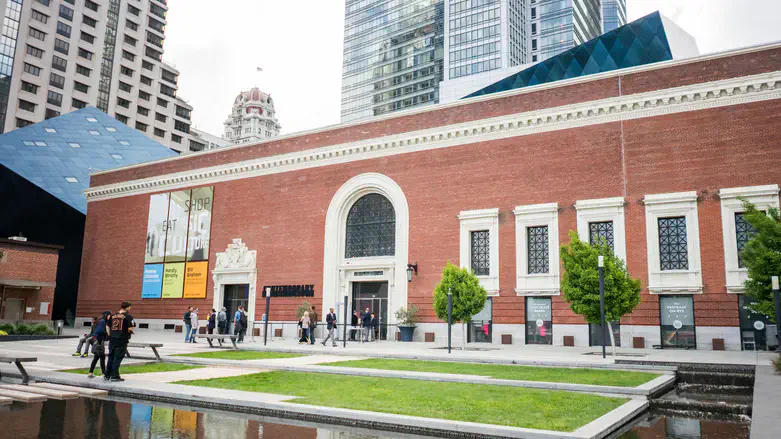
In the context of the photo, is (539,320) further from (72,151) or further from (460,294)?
(72,151)

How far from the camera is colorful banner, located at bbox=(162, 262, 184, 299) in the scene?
38.0 metres

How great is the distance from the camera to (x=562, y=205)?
26016 millimetres

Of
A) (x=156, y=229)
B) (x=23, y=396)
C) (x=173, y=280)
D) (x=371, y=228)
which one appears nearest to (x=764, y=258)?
(x=371, y=228)

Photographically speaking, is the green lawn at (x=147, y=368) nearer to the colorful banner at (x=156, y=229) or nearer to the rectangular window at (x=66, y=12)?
the colorful banner at (x=156, y=229)

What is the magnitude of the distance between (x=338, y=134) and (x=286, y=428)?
2651cm

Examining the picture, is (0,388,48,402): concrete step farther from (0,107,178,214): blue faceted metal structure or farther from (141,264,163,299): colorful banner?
(0,107,178,214): blue faceted metal structure

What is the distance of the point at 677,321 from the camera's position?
23.0 metres

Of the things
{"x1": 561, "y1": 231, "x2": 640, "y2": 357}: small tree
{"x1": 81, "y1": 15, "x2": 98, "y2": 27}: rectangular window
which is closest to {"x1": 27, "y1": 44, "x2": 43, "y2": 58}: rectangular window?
{"x1": 81, "y1": 15, "x2": 98, "y2": 27}: rectangular window

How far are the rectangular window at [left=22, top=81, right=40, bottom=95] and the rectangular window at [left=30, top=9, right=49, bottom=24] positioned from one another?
28.6 ft

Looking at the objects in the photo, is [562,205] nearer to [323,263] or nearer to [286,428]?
[323,263]

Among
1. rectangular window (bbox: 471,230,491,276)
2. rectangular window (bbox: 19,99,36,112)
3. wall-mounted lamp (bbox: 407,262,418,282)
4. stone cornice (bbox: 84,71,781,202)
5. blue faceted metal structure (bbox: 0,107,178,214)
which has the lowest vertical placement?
wall-mounted lamp (bbox: 407,262,418,282)

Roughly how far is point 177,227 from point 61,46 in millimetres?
54924

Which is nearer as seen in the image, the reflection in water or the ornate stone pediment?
the reflection in water

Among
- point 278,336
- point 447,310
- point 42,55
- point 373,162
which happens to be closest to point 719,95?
point 447,310
